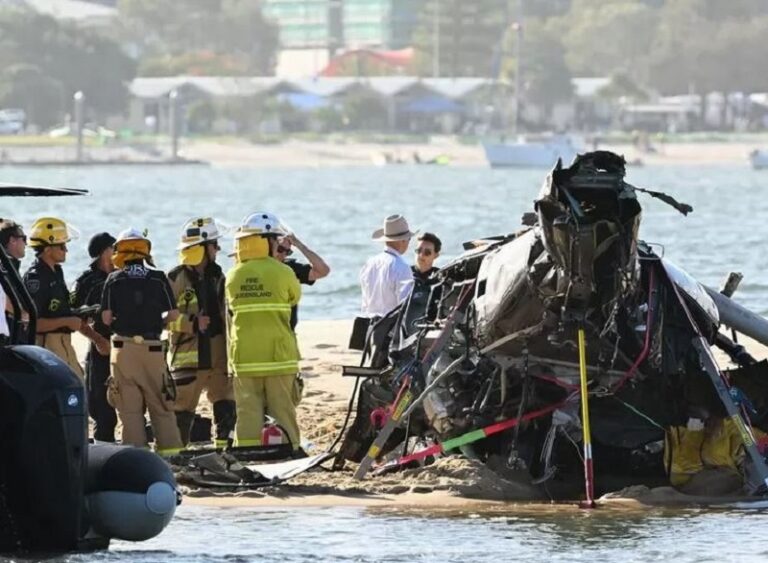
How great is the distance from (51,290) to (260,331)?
4.88ft

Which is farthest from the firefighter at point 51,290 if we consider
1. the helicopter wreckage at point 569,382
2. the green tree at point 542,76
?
the green tree at point 542,76

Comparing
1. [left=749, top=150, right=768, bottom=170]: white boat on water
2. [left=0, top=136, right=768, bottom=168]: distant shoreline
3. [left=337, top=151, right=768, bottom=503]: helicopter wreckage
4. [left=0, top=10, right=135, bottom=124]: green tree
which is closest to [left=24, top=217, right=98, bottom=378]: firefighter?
[left=337, top=151, right=768, bottom=503]: helicopter wreckage

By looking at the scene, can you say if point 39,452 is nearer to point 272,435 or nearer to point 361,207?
point 272,435

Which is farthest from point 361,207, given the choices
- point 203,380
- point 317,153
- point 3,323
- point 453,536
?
point 3,323

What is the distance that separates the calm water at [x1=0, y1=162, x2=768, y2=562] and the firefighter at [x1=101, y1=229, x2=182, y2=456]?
2011 mm

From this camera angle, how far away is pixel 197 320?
58.0ft

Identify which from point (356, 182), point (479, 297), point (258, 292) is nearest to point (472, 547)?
point (479, 297)

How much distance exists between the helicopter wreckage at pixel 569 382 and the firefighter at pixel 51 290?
1.98 m

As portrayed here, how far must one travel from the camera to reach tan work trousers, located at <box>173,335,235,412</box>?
58.5ft

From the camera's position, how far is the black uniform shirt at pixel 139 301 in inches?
665

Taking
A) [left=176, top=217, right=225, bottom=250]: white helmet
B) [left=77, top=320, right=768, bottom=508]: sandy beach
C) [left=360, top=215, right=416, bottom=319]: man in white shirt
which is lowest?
[left=77, top=320, right=768, bottom=508]: sandy beach

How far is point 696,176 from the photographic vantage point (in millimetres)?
143125

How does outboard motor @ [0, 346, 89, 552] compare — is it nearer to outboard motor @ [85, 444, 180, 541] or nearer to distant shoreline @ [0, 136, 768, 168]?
outboard motor @ [85, 444, 180, 541]

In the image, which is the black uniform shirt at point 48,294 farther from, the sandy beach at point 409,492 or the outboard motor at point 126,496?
the outboard motor at point 126,496
